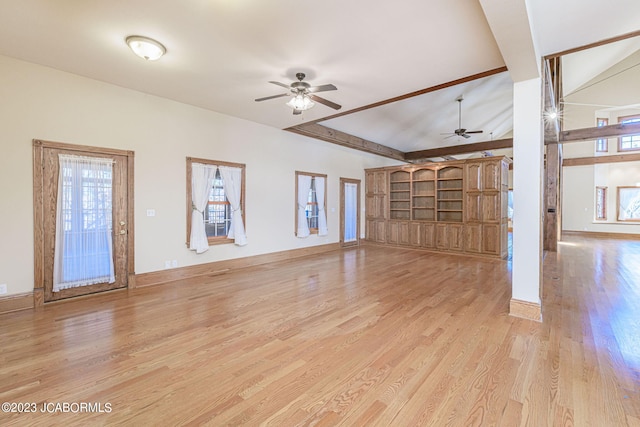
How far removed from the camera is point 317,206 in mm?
7375

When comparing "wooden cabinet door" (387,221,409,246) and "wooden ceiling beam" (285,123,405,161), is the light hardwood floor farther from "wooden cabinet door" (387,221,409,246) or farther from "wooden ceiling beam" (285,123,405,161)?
"wooden cabinet door" (387,221,409,246)

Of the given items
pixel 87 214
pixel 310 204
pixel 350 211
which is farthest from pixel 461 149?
pixel 87 214

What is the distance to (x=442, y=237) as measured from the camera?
24.7 feet

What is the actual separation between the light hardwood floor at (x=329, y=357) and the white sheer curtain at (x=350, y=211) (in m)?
4.14

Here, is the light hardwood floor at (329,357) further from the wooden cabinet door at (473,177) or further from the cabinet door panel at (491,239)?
the wooden cabinet door at (473,177)

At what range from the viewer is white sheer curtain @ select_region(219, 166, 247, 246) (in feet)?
17.8

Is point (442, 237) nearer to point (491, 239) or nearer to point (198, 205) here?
point (491, 239)

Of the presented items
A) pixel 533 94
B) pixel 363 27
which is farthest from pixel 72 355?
pixel 533 94

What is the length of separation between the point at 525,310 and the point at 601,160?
38.2 ft

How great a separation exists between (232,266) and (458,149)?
778 centimetres

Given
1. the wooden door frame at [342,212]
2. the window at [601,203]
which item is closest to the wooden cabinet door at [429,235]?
the wooden door frame at [342,212]

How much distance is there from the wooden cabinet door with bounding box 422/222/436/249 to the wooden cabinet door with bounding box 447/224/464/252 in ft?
1.42

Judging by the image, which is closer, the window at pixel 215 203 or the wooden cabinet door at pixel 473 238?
the window at pixel 215 203

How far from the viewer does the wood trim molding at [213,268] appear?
4.45m
